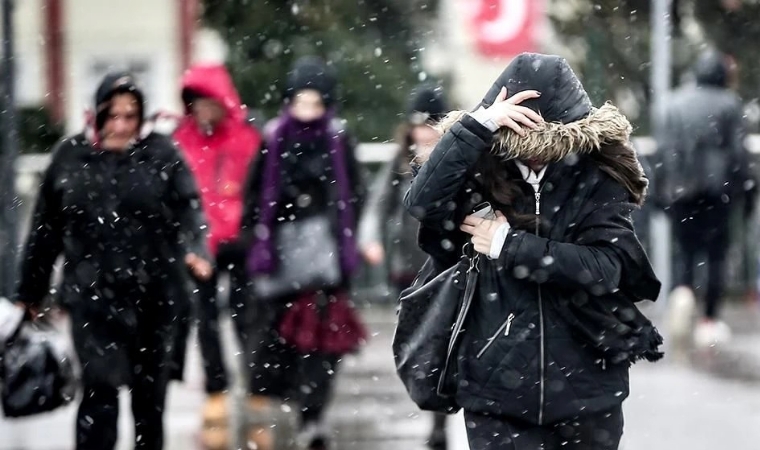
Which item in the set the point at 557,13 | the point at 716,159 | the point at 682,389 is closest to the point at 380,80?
the point at 557,13

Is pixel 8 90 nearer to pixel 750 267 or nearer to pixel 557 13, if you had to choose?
pixel 750 267

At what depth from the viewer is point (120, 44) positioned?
22547 millimetres

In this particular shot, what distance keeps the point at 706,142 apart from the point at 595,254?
263 inches

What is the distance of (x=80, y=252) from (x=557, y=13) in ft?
40.6

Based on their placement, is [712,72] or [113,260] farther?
[712,72]

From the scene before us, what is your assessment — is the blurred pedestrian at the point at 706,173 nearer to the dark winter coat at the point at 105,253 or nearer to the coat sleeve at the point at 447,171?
the dark winter coat at the point at 105,253

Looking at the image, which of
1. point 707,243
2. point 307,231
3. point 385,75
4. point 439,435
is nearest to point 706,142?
point 707,243

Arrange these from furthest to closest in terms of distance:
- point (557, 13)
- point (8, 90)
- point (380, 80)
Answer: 1. point (557, 13)
2. point (380, 80)
3. point (8, 90)

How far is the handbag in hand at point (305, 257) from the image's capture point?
775 centimetres

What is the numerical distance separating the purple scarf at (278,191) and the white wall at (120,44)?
48.2ft

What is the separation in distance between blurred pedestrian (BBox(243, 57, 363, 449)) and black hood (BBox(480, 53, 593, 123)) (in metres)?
3.39

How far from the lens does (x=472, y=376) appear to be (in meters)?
4.47

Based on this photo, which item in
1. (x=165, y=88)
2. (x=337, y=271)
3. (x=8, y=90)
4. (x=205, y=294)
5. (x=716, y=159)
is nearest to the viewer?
(x=337, y=271)

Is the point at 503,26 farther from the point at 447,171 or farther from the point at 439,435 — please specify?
the point at 447,171
